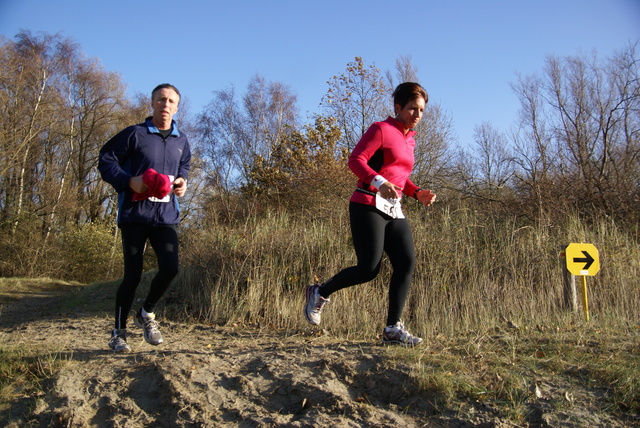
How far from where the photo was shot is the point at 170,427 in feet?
8.06

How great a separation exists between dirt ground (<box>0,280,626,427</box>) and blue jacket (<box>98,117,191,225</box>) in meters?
0.92

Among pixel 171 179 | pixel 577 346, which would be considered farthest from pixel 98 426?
pixel 577 346

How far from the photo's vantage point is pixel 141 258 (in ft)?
10.7

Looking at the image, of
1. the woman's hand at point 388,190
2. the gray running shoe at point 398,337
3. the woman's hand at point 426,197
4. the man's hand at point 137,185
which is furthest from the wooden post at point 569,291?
the man's hand at point 137,185

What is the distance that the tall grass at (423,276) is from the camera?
4914mm

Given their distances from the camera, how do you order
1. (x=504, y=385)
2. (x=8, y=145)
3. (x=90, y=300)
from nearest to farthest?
(x=504, y=385) < (x=90, y=300) < (x=8, y=145)

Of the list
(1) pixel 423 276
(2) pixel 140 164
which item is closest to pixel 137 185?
(2) pixel 140 164

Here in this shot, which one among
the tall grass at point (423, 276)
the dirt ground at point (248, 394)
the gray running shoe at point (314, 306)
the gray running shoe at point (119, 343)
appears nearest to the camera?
the dirt ground at point (248, 394)

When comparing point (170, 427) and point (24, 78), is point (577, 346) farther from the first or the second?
point (24, 78)

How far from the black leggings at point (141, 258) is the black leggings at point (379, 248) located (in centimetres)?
117

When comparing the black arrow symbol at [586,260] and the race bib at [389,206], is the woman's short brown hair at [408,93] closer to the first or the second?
the race bib at [389,206]

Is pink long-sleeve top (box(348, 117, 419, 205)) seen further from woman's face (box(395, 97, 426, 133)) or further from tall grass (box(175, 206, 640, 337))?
tall grass (box(175, 206, 640, 337))

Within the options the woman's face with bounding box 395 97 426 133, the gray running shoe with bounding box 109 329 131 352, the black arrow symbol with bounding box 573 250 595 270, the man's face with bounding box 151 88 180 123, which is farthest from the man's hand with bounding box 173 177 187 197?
the black arrow symbol with bounding box 573 250 595 270

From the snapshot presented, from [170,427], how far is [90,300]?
15.1 ft
